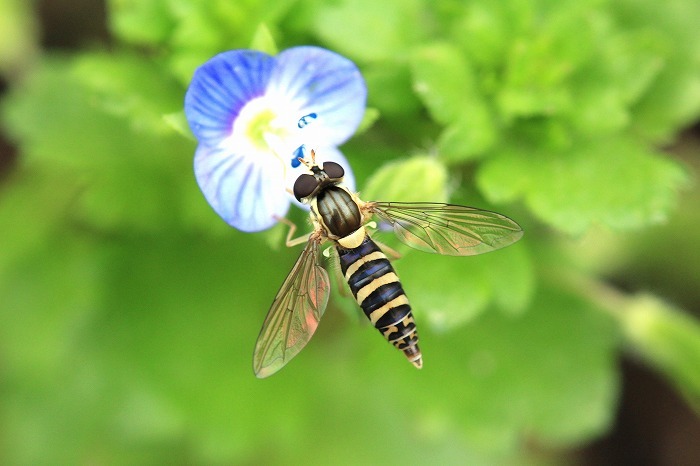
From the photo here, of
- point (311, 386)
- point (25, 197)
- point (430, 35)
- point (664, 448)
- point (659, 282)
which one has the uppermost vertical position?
point (25, 197)

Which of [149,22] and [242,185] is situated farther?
[149,22]

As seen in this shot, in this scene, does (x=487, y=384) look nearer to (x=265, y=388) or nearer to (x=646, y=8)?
(x=265, y=388)

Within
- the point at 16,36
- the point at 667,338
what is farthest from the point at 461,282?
the point at 16,36

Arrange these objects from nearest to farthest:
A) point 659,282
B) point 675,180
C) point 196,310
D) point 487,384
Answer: point 675,180 → point 487,384 → point 196,310 → point 659,282

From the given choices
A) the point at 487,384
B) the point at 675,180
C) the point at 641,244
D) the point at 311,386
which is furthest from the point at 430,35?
the point at 641,244

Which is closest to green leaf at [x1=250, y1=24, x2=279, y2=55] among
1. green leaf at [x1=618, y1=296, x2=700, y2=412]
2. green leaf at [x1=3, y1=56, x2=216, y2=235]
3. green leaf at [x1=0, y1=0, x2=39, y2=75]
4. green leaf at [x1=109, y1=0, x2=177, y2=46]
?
green leaf at [x1=109, y1=0, x2=177, y2=46]

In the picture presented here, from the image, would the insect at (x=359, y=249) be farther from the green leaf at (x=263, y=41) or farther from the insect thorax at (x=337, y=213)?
the green leaf at (x=263, y=41)

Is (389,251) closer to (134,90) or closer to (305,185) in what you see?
(305,185)
